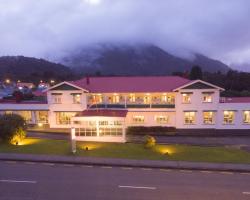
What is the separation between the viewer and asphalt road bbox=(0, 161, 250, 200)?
16.5m

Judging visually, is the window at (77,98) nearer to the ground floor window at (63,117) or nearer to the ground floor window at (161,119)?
the ground floor window at (63,117)

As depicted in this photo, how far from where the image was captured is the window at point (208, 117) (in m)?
42.5

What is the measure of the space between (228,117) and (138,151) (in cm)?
2052

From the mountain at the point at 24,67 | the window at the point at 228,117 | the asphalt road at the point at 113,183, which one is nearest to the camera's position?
the asphalt road at the point at 113,183

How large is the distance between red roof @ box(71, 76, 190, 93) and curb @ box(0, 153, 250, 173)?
67.1ft

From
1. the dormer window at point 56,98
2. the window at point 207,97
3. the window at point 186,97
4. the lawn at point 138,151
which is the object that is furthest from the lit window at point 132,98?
the lawn at point 138,151

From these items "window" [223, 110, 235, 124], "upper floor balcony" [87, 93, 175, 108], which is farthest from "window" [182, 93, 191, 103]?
"window" [223, 110, 235, 124]

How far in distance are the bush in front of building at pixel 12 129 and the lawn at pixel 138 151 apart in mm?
846

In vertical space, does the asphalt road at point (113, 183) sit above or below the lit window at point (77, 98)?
below

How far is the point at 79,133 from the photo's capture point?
35.3 m

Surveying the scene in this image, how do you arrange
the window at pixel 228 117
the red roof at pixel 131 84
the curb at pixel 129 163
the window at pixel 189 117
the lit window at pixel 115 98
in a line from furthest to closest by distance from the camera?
1. the lit window at pixel 115 98
2. the red roof at pixel 131 84
3. the window at pixel 189 117
4. the window at pixel 228 117
5. the curb at pixel 129 163

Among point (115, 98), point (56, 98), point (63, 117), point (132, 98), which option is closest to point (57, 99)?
point (56, 98)

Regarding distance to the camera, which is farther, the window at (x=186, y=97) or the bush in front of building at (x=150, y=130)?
the window at (x=186, y=97)

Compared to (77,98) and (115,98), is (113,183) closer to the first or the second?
(77,98)
